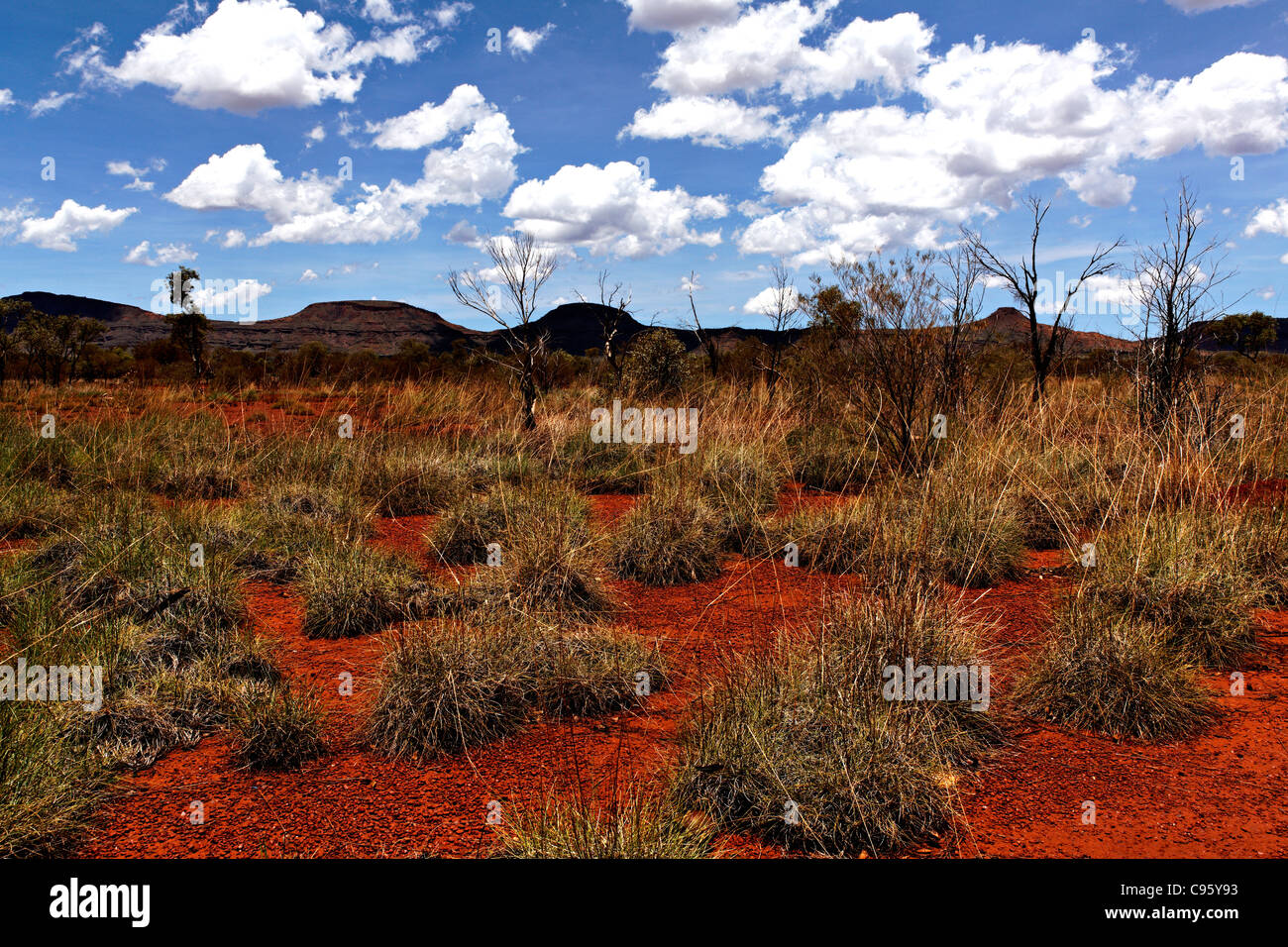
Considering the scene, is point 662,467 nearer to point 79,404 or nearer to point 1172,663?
point 1172,663

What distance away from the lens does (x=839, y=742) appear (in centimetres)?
284

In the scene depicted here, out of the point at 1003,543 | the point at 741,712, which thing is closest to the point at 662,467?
the point at 1003,543

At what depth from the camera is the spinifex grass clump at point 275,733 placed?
3.09 metres

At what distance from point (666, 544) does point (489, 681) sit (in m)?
2.51

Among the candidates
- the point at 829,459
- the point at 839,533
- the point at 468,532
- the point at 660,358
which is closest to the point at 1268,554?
the point at 839,533

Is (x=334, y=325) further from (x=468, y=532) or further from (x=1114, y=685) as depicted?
(x=1114, y=685)

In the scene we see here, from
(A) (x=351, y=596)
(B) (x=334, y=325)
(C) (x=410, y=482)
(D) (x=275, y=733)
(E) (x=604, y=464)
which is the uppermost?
(B) (x=334, y=325)

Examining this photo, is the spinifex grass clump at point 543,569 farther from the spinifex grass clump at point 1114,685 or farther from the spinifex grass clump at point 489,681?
the spinifex grass clump at point 1114,685

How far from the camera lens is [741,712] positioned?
3014 mm

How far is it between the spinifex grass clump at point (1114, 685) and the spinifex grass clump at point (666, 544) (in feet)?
8.35

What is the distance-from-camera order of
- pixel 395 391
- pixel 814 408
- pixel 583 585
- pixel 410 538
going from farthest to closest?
pixel 395 391 < pixel 814 408 < pixel 410 538 < pixel 583 585

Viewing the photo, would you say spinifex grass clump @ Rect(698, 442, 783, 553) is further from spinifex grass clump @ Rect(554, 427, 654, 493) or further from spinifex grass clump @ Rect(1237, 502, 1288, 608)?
spinifex grass clump @ Rect(1237, 502, 1288, 608)

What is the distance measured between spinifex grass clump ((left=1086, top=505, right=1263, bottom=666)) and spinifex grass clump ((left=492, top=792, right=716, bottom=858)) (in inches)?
106

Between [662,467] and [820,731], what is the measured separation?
4.13 metres
